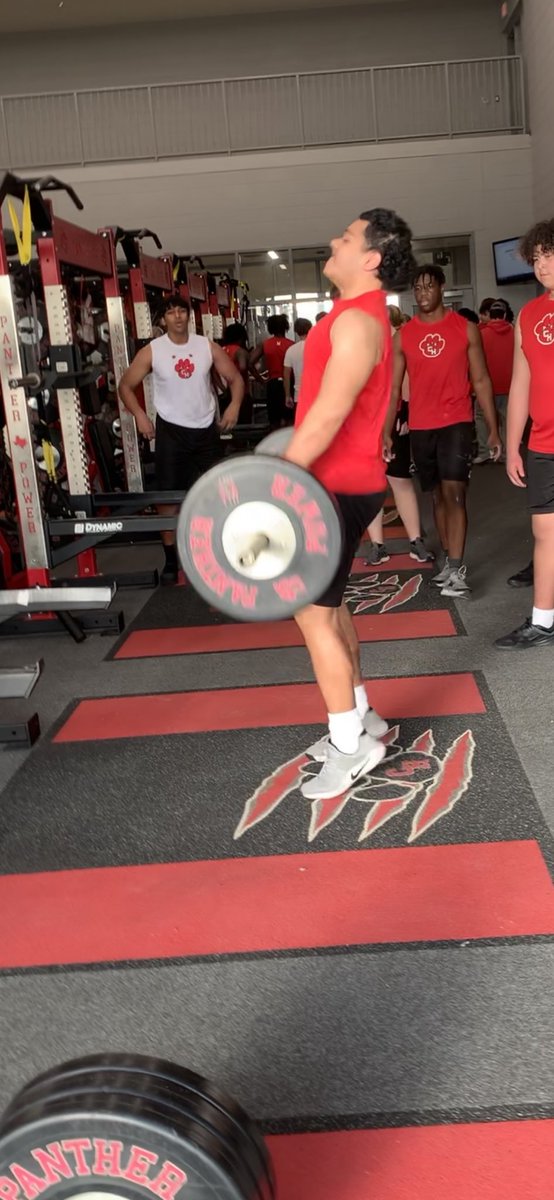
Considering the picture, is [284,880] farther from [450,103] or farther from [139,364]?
[450,103]

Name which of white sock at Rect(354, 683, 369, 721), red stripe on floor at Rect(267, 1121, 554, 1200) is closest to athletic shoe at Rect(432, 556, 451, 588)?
white sock at Rect(354, 683, 369, 721)

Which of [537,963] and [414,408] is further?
[414,408]

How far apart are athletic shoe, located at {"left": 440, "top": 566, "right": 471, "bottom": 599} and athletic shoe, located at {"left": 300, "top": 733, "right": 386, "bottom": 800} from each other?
212cm

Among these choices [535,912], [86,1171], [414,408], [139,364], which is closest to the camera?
[86,1171]

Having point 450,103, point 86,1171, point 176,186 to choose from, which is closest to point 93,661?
point 86,1171

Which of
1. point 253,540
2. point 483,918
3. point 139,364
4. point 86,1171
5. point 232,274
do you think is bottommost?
point 483,918

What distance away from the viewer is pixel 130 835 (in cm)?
263

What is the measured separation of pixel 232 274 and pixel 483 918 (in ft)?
36.9

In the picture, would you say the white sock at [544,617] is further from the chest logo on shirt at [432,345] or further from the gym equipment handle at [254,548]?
the gym equipment handle at [254,548]

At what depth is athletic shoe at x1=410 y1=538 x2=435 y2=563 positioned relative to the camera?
5.44 m

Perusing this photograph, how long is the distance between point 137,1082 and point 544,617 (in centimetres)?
305

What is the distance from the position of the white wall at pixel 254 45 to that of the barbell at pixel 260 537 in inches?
508

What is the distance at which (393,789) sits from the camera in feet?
9.06

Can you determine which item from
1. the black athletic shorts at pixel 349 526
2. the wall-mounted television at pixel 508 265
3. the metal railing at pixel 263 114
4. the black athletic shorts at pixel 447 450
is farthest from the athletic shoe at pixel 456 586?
the metal railing at pixel 263 114
